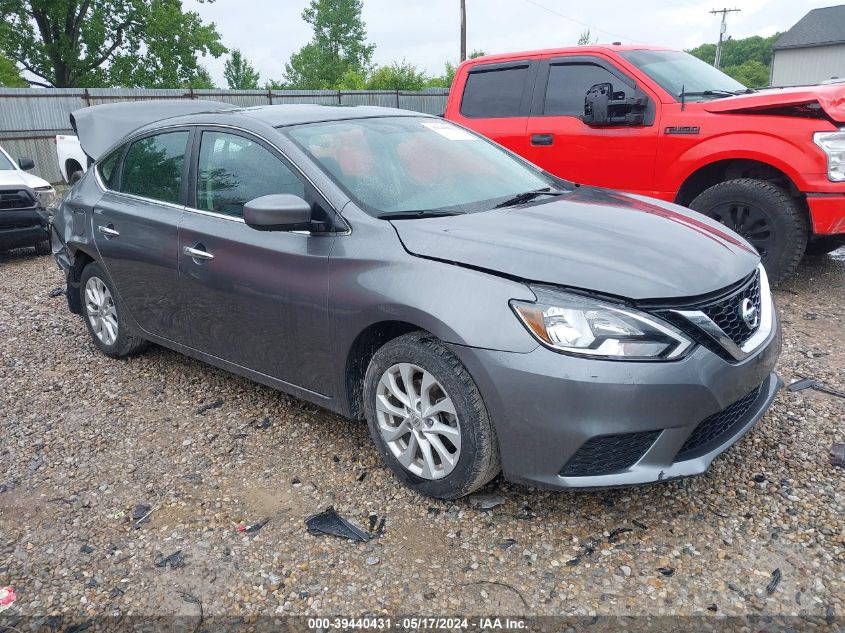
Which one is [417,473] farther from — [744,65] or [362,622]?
[744,65]

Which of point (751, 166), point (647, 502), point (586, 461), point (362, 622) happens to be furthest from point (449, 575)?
point (751, 166)

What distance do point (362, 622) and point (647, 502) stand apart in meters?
1.28

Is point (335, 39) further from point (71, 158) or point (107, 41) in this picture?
point (71, 158)

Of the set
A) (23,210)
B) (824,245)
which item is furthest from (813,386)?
(23,210)

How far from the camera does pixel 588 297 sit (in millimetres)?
2438

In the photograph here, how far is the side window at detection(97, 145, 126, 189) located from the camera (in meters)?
4.43

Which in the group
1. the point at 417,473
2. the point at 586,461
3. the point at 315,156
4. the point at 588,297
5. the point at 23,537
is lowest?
the point at 23,537

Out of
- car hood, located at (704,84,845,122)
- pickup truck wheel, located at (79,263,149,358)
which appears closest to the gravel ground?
pickup truck wheel, located at (79,263,149,358)

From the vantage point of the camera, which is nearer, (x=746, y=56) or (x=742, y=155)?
(x=742, y=155)

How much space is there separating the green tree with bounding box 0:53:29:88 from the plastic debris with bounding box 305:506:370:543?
115ft

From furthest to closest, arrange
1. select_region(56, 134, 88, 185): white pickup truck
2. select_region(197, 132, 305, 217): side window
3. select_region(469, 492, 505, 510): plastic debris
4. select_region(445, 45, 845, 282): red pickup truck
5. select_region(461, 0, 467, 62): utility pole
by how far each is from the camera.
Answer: select_region(461, 0, 467, 62): utility pole
select_region(56, 134, 88, 185): white pickup truck
select_region(445, 45, 845, 282): red pickup truck
select_region(197, 132, 305, 217): side window
select_region(469, 492, 505, 510): plastic debris

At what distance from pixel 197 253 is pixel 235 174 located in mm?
450

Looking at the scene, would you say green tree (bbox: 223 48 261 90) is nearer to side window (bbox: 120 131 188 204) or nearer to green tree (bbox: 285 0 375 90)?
green tree (bbox: 285 0 375 90)

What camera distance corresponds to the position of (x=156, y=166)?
4055 mm
